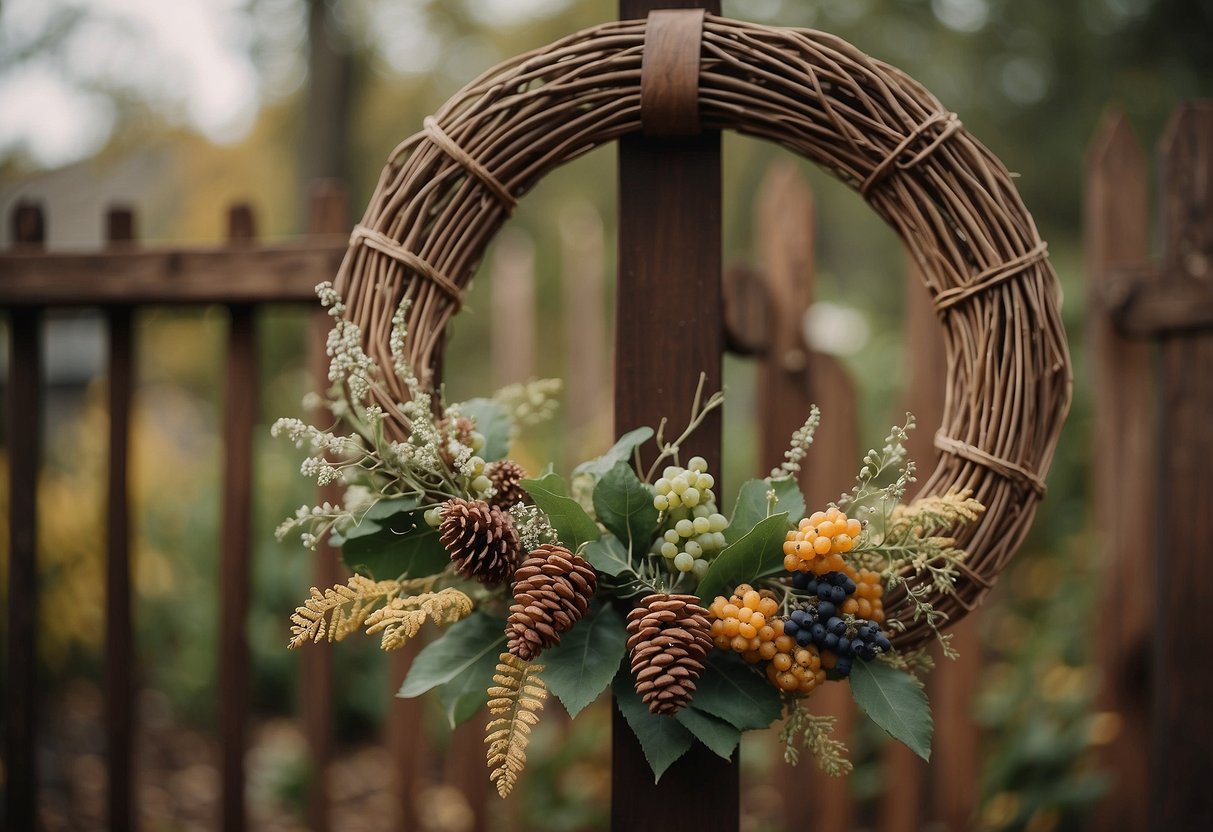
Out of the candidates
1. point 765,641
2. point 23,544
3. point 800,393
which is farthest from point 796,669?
point 23,544

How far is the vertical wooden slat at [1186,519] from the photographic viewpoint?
1601 mm

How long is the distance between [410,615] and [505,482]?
19 centimetres

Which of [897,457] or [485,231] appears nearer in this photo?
[897,457]

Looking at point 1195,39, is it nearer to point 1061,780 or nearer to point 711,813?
point 1061,780

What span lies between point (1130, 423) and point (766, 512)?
136 centimetres

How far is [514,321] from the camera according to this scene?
319 centimetres

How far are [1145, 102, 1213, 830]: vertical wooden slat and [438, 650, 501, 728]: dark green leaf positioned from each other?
1387 mm

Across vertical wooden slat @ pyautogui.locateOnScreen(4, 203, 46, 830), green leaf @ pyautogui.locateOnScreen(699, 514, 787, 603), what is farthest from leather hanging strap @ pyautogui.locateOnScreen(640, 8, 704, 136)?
vertical wooden slat @ pyautogui.locateOnScreen(4, 203, 46, 830)

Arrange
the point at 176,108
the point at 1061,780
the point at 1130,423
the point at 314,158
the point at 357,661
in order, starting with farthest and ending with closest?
the point at 176,108, the point at 314,158, the point at 357,661, the point at 1061,780, the point at 1130,423

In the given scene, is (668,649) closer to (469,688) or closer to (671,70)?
(469,688)

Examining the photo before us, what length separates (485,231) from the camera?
102cm

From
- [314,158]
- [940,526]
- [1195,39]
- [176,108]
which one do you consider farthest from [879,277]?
[940,526]

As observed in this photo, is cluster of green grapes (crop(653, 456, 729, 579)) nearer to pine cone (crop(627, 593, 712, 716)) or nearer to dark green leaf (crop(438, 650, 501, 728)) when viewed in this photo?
pine cone (crop(627, 593, 712, 716))

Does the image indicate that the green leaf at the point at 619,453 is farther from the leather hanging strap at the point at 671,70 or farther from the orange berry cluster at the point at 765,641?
the leather hanging strap at the point at 671,70
